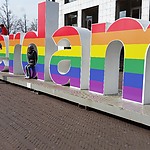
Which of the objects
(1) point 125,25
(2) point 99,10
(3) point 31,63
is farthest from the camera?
(2) point 99,10

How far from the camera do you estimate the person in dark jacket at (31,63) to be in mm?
11179

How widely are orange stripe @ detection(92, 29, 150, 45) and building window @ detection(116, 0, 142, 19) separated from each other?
1159cm

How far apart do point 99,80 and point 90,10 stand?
636 inches

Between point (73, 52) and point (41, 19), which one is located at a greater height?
point (41, 19)

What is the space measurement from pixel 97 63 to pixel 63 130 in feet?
9.76

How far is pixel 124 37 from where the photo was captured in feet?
22.1

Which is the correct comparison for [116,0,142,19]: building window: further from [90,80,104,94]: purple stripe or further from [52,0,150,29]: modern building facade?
[90,80,104,94]: purple stripe

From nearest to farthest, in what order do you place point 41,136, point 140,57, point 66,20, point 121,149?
point 121,149
point 41,136
point 140,57
point 66,20

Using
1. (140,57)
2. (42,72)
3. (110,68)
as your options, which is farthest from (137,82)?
(42,72)

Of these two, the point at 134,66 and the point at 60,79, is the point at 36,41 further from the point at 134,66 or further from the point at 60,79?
the point at 134,66

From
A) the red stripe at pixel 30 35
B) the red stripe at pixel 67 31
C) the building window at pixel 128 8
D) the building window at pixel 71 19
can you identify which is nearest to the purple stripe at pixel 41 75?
the red stripe at pixel 30 35

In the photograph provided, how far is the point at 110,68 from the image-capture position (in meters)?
7.59

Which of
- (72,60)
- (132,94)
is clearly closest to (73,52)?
(72,60)

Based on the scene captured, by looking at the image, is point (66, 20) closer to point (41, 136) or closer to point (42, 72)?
point (42, 72)
